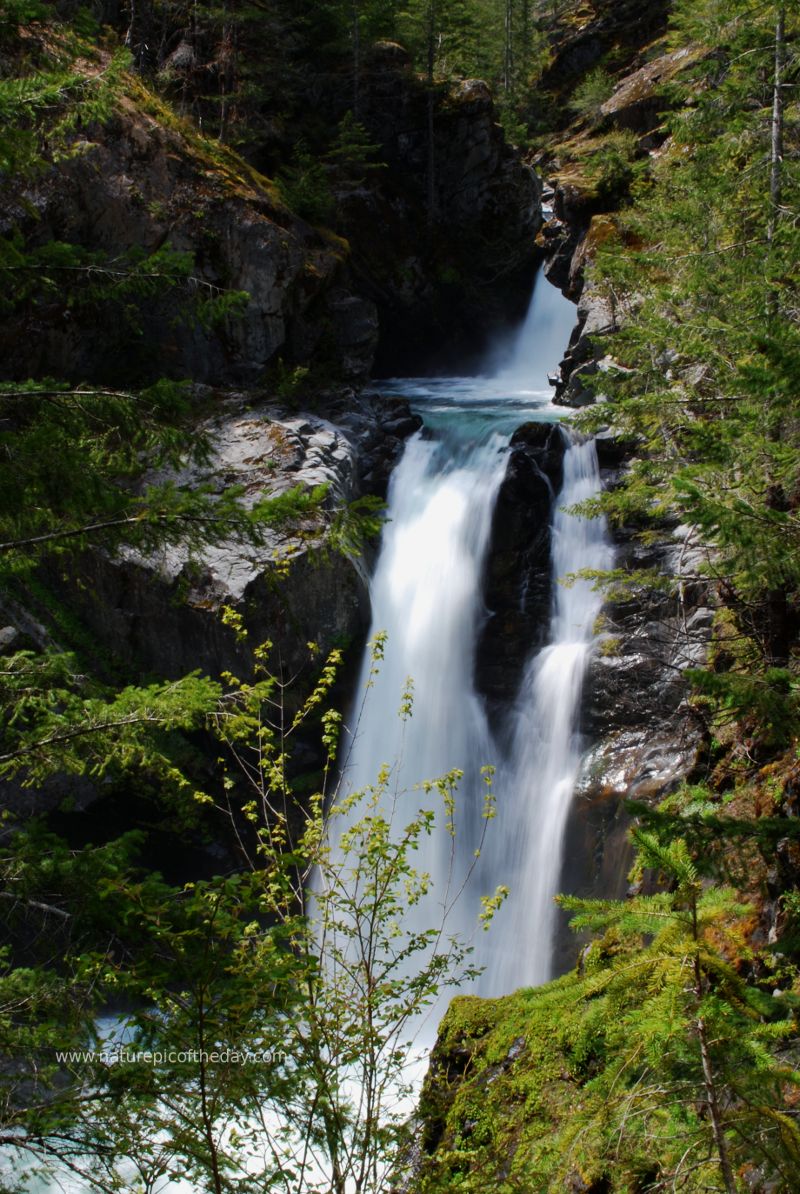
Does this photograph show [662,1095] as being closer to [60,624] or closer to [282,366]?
[60,624]

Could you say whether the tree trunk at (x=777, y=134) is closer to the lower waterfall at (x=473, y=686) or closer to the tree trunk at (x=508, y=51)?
the lower waterfall at (x=473, y=686)

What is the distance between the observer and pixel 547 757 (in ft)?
35.8

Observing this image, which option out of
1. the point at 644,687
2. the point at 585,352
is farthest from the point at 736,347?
the point at 585,352

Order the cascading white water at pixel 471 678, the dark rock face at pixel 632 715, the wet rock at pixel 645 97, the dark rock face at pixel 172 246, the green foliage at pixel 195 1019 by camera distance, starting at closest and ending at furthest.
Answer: the green foliage at pixel 195 1019
the dark rock face at pixel 632 715
the cascading white water at pixel 471 678
the dark rock face at pixel 172 246
the wet rock at pixel 645 97

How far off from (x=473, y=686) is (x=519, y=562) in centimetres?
227

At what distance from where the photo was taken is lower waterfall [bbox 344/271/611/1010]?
397 inches

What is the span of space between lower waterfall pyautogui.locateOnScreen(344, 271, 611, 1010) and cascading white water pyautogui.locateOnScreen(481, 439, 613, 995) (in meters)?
0.02

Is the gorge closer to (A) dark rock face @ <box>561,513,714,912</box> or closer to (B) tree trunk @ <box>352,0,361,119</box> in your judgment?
(A) dark rock face @ <box>561,513,714,912</box>

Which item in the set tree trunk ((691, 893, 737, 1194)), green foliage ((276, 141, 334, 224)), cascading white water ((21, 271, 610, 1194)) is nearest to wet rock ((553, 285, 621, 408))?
cascading white water ((21, 271, 610, 1194))

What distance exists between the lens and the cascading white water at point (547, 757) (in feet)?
31.3

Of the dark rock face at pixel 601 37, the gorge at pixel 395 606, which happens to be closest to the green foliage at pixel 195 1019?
the gorge at pixel 395 606

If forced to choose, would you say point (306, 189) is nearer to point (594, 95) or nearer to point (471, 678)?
point (471, 678)

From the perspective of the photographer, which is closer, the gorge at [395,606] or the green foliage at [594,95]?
the gorge at [395,606]

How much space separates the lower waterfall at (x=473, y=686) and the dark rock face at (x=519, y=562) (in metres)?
0.18
